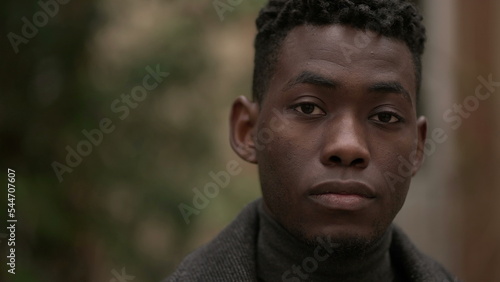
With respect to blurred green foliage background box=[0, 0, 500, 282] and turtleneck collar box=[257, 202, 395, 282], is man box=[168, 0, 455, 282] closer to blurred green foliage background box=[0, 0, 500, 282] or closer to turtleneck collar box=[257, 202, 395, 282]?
turtleneck collar box=[257, 202, 395, 282]

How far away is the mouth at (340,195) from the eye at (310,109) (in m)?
0.16

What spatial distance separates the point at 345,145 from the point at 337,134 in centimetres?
4

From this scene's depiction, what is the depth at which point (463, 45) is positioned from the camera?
9.50 feet

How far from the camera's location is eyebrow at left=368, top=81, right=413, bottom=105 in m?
1.46

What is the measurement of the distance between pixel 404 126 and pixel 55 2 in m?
1.23
